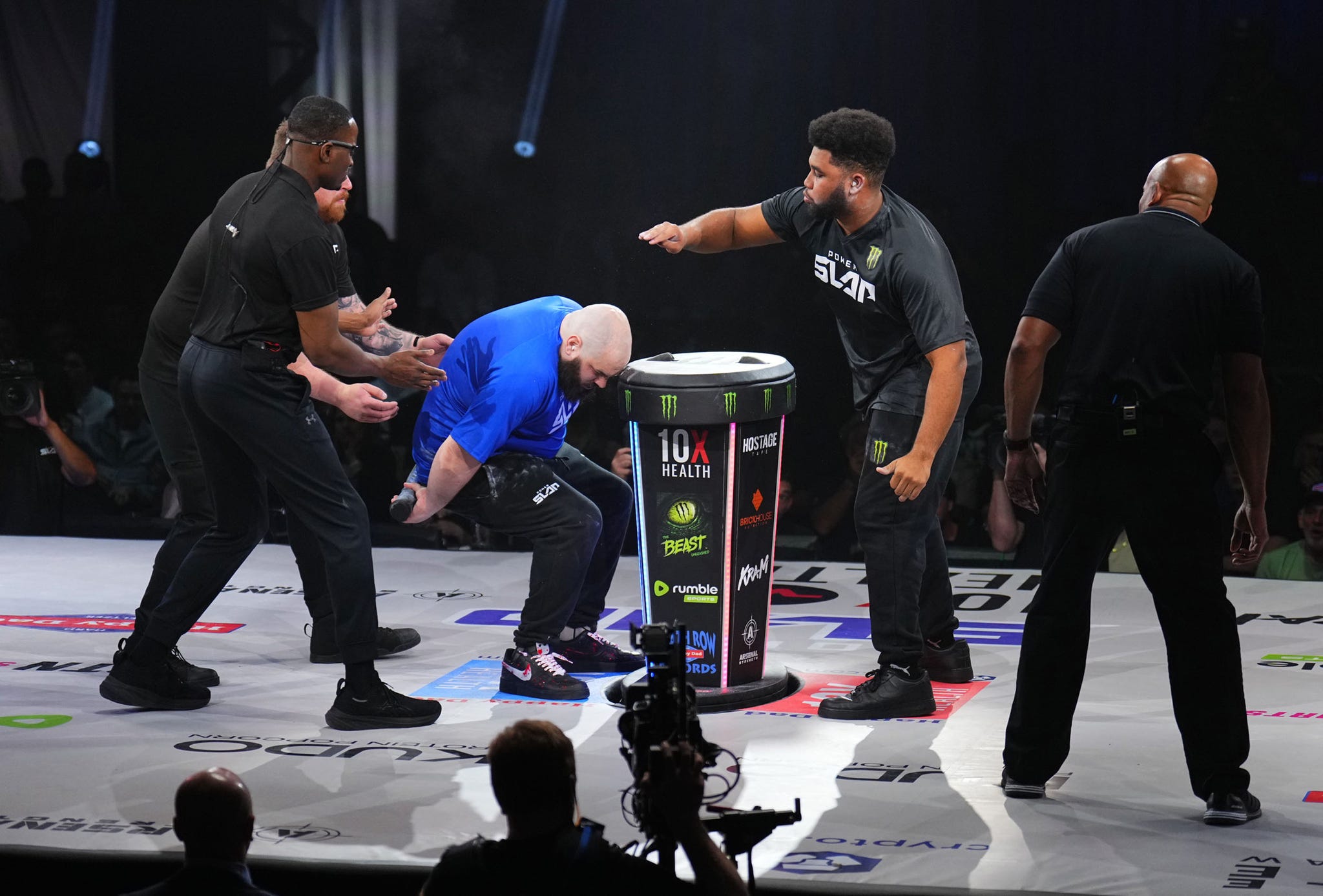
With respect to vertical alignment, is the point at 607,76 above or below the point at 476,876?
above

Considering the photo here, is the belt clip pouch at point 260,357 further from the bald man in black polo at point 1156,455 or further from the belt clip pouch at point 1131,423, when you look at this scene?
the belt clip pouch at point 1131,423

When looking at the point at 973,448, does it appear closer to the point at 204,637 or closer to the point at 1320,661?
the point at 1320,661

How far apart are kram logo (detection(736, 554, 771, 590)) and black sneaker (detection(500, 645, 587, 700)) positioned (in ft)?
1.86

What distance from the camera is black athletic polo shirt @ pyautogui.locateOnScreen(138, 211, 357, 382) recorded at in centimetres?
452

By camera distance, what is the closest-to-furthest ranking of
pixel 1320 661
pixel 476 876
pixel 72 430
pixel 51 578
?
pixel 476 876, pixel 1320 661, pixel 51 578, pixel 72 430

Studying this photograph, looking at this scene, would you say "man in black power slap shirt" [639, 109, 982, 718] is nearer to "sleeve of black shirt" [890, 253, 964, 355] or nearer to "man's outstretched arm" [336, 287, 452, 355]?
"sleeve of black shirt" [890, 253, 964, 355]

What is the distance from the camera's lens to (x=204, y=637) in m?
5.20

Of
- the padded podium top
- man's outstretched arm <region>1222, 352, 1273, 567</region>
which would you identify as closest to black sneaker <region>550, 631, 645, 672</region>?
the padded podium top

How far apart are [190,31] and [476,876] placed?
6.00 m

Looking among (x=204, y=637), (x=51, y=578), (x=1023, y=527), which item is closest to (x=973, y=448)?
(x=1023, y=527)

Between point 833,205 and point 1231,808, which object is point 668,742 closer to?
point 1231,808

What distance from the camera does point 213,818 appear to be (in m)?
2.20

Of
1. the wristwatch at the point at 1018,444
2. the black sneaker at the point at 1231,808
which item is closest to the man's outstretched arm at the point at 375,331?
the wristwatch at the point at 1018,444

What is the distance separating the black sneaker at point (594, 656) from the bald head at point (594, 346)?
85cm
